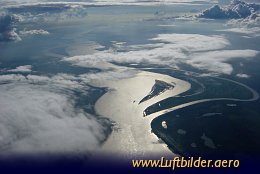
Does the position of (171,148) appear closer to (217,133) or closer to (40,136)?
(217,133)

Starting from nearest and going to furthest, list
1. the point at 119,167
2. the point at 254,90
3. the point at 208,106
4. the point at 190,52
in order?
the point at 119,167
the point at 208,106
the point at 254,90
the point at 190,52

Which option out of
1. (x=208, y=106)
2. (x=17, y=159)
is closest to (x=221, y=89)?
(x=208, y=106)

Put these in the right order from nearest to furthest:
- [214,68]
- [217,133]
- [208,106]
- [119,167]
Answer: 1. [119,167]
2. [217,133]
3. [208,106]
4. [214,68]

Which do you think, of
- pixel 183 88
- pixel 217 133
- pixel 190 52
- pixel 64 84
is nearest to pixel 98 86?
pixel 64 84

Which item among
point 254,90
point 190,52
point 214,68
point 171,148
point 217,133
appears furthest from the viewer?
point 190,52

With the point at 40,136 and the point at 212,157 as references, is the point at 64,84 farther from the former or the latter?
the point at 212,157

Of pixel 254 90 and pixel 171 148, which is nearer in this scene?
pixel 171 148
